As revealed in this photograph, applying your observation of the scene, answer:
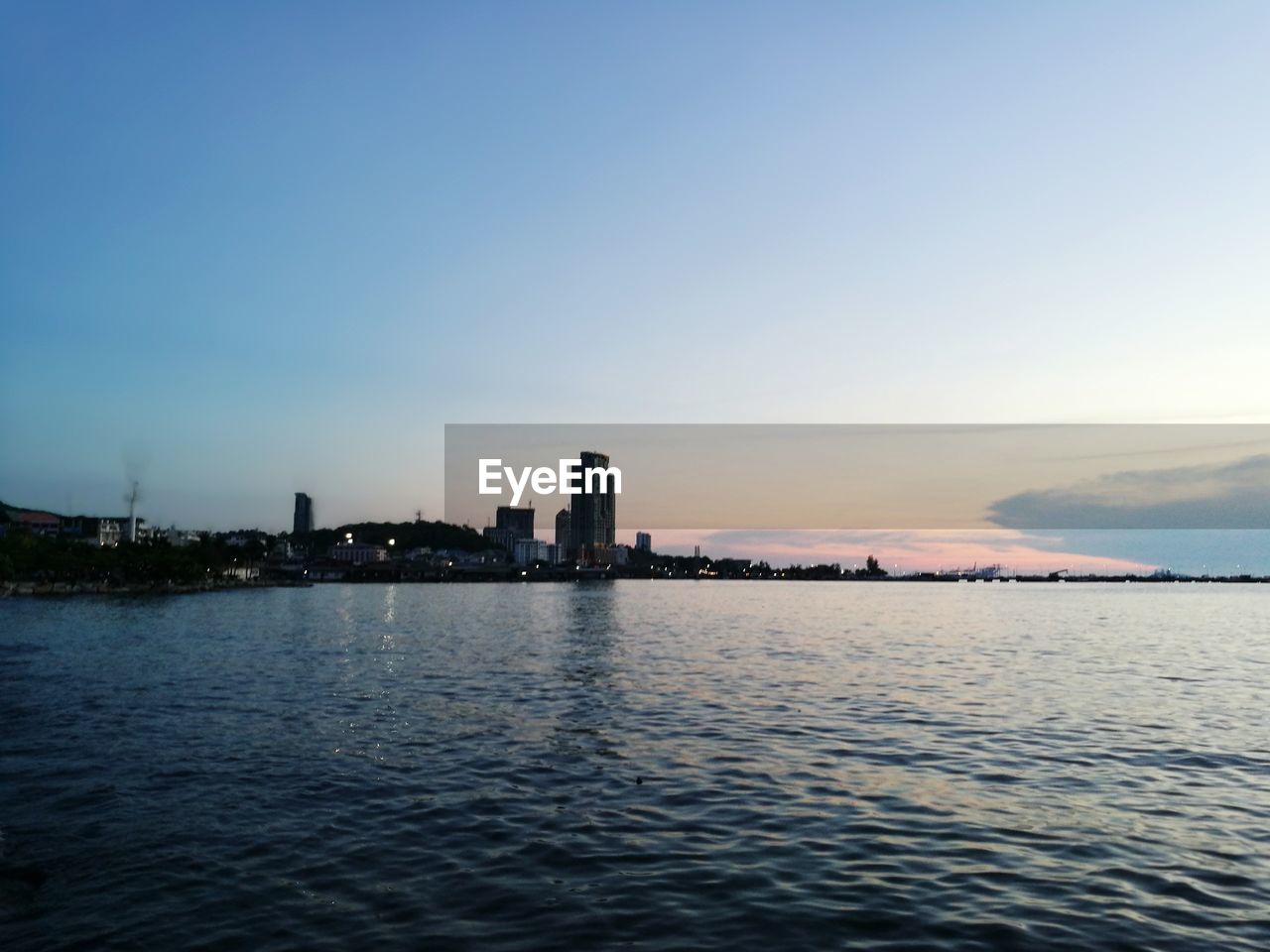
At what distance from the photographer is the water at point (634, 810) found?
15.2 m

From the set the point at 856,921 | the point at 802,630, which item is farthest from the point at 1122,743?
the point at 802,630

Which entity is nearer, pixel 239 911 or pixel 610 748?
pixel 239 911

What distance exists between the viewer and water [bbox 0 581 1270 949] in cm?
1517

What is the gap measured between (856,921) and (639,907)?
12.3 ft

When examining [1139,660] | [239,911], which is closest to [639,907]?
[239,911]

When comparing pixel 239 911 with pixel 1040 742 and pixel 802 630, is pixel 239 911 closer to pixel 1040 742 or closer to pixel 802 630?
pixel 1040 742

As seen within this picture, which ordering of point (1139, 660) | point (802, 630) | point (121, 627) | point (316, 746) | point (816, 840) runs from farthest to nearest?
point (802, 630) → point (121, 627) → point (1139, 660) → point (316, 746) → point (816, 840)

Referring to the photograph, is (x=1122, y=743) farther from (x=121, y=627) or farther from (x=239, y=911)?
(x=121, y=627)

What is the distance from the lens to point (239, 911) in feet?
51.2

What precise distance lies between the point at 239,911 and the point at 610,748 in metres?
16.0

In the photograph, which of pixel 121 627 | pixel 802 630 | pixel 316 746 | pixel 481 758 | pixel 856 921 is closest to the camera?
pixel 856 921

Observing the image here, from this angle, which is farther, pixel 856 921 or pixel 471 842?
pixel 471 842

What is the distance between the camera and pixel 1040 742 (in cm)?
3119

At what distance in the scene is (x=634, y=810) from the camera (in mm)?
22406
